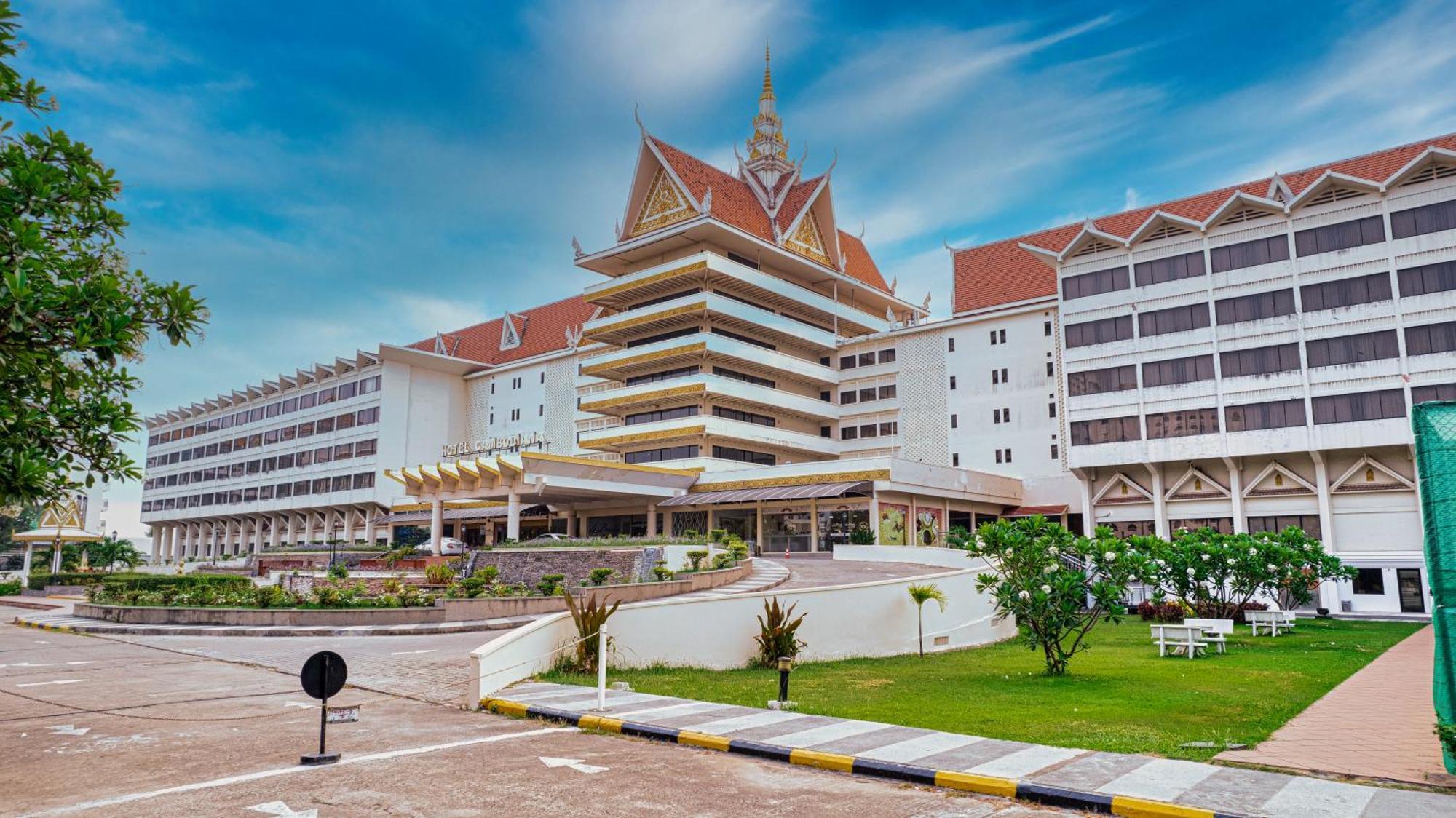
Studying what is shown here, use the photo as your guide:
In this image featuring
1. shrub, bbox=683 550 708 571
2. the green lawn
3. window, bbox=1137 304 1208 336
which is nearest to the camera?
the green lawn

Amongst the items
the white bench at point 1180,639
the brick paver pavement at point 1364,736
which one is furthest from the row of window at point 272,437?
the brick paver pavement at point 1364,736

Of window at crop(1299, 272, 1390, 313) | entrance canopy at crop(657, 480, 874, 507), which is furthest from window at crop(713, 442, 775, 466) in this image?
window at crop(1299, 272, 1390, 313)

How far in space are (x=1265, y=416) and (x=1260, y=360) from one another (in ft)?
8.45

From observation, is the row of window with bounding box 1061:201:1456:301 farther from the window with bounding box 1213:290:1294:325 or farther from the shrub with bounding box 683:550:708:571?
the shrub with bounding box 683:550:708:571

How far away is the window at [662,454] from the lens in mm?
57438

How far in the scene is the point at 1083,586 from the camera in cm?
1511

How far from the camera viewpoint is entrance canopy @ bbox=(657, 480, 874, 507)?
1834 inches

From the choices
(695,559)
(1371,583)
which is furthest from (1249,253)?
(695,559)

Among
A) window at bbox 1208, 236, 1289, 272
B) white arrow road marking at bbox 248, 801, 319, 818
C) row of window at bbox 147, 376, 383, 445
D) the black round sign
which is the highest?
window at bbox 1208, 236, 1289, 272

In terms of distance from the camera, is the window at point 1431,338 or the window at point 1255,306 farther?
the window at point 1255,306

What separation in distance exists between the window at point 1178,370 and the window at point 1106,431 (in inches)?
83.6

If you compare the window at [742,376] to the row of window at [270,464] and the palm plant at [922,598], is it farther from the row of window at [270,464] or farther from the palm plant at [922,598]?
the palm plant at [922,598]

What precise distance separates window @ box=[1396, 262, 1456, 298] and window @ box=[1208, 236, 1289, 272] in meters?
4.74

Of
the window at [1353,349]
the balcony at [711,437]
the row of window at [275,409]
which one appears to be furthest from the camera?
the row of window at [275,409]
